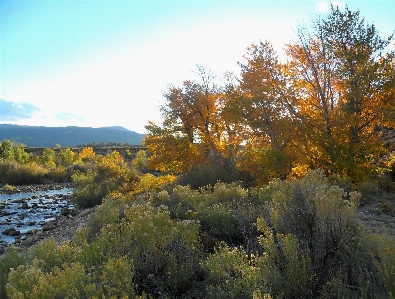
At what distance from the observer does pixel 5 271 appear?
205 inches

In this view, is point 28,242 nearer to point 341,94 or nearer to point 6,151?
point 341,94

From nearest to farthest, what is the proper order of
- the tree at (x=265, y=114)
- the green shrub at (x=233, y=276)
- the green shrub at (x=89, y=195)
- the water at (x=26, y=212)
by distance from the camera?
the green shrub at (x=233, y=276) < the tree at (x=265, y=114) < the water at (x=26, y=212) < the green shrub at (x=89, y=195)

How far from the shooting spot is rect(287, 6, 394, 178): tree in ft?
40.1

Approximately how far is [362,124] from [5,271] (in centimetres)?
1296

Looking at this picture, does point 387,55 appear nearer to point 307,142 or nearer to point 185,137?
point 307,142

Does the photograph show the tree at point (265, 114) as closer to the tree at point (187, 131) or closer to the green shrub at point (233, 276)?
the tree at point (187, 131)

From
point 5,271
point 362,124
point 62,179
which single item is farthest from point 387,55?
point 62,179

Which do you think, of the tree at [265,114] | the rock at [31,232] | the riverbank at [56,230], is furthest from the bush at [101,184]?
the tree at [265,114]

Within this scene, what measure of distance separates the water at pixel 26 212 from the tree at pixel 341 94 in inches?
495

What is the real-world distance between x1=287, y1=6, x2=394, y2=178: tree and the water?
12.6 meters

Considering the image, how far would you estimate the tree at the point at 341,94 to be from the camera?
481 inches

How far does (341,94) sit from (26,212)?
17.8 metres

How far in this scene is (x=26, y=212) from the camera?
18.3 meters

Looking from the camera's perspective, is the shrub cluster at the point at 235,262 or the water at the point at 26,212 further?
the water at the point at 26,212
